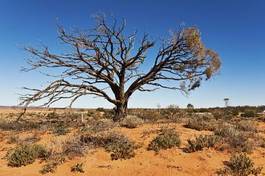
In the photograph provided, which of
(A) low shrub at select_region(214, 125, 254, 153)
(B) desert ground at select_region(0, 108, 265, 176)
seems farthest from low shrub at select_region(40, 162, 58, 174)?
(A) low shrub at select_region(214, 125, 254, 153)

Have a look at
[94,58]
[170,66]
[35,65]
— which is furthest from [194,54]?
[35,65]

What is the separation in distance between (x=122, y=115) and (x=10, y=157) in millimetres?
10701

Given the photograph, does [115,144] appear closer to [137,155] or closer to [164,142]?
[137,155]

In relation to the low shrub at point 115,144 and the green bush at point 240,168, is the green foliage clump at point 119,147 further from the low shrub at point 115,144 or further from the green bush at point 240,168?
the green bush at point 240,168

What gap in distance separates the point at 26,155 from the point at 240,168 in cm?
828

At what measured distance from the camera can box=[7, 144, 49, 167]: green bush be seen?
1377 centimetres

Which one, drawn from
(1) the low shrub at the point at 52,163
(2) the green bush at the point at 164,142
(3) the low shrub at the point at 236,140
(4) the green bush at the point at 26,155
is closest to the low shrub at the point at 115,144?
(2) the green bush at the point at 164,142

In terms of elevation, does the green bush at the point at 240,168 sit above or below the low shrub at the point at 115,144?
below

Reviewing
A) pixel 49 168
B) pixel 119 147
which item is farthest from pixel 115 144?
pixel 49 168

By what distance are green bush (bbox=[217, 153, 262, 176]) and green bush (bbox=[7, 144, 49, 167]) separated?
718 centimetres

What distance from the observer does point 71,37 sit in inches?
937

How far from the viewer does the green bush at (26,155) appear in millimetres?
13766

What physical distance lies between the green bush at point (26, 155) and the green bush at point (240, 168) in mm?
7182

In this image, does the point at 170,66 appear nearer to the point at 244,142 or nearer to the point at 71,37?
the point at 71,37
